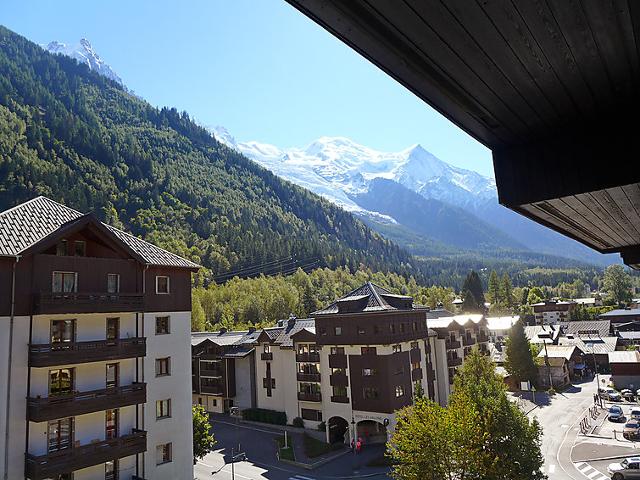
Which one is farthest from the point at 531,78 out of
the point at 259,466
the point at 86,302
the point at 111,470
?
the point at 259,466

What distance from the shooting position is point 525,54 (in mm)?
3527

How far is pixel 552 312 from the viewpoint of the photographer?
141500 millimetres

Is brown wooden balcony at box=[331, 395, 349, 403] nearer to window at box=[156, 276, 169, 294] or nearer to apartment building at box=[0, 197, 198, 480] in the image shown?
apartment building at box=[0, 197, 198, 480]

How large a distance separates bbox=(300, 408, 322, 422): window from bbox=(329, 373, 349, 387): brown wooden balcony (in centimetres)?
471

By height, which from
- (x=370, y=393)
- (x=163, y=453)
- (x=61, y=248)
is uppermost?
Result: (x=61, y=248)

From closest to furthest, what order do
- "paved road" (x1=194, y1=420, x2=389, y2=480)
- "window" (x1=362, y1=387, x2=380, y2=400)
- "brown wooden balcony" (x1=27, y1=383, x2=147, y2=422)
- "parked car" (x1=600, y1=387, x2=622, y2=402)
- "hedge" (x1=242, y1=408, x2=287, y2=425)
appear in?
1. "brown wooden balcony" (x1=27, y1=383, x2=147, y2=422)
2. "paved road" (x1=194, y1=420, x2=389, y2=480)
3. "window" (x1=362, y1=387, x2=380, y2=400)
4. "hedge" (x1=242, y1=408, x2=287, y2=425)
5. "parked car" (x1=600, y1=387, x2=622, y2=402)

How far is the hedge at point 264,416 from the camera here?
5488 cm

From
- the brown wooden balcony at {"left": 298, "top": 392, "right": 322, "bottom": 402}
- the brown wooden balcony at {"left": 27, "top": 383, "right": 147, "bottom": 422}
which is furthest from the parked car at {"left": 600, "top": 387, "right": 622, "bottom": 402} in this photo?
the brown wooden balcony at {"left": 27, "top": 383, "right": 147, "bottom": 422}

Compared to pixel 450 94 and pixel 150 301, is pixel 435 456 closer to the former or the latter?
pixel 150 301

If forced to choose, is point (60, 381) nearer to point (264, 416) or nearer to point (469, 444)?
point (469, 444)

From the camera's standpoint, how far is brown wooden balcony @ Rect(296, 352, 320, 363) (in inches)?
2026

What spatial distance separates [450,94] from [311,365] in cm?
5059

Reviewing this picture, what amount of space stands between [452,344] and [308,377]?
20384 millimetres

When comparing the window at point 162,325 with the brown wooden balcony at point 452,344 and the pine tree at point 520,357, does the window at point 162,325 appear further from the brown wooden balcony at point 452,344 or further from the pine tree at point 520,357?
the pine tree at point 520,357
